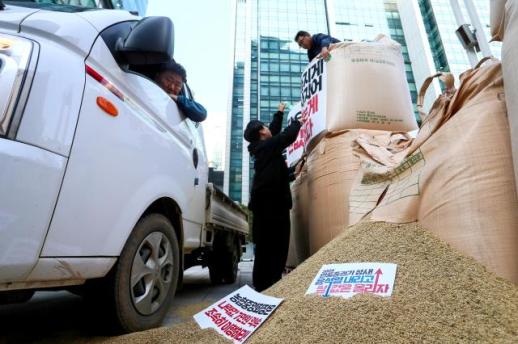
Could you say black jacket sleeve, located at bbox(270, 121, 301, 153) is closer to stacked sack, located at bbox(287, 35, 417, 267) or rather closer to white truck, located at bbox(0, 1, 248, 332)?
stacked sack, located at bbox(287, 35, 417, 267)

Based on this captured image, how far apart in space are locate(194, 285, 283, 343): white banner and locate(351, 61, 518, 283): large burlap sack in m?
0.66

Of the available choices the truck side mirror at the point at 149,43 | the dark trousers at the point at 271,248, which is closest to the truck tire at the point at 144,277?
the truck side mirror at the point at 149,43

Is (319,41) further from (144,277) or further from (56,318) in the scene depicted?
(56,318)

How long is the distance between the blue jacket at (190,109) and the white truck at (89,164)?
259 mm

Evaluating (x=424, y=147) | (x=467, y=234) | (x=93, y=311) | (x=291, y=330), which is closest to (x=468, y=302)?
(x=467, y=234)

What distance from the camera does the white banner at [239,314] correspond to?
Result: 1149mm

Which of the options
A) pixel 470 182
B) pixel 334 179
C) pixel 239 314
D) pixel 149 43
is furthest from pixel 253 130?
pixel 470 182

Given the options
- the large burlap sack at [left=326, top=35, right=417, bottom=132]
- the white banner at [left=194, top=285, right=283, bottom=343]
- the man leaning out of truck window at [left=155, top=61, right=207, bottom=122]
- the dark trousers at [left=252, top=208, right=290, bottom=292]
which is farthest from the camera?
the dark trousers at [left=252, top=208, right=290, bottom=292]

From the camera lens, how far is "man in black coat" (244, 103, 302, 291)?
103 inches

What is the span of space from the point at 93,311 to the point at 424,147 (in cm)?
161

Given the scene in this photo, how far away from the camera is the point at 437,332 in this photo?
31.9 inches

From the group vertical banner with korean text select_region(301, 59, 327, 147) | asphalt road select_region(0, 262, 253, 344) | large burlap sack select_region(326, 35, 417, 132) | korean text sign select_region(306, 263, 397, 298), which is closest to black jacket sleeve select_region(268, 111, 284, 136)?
vertical banner with korean text select_region(301, 59, 327, 147)

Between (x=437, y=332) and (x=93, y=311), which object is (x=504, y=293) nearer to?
(x=437, y=332)

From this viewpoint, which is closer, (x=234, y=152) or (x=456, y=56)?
(x=456, y=56)
